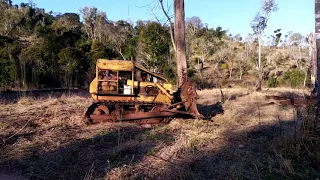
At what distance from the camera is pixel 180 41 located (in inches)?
458

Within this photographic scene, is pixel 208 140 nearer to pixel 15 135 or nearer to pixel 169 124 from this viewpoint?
pixel 169 124

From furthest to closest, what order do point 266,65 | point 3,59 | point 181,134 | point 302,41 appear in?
1. point 302,41
2. point 266,65
3. point 3,59
4. point 181,134

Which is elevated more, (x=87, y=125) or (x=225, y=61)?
(x=225, y=61)

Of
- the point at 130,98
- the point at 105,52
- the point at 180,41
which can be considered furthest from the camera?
the point at 105,52

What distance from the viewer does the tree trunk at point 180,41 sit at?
37.8ft

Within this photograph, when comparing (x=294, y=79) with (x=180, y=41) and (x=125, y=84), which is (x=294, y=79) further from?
(x=125, y=84)

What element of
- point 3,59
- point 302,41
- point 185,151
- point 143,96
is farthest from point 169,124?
point 302,41

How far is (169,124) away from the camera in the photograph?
8.34 meters

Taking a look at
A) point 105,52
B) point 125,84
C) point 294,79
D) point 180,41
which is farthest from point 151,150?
point 294,79

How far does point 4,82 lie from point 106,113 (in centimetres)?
1297

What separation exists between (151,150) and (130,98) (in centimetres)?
322

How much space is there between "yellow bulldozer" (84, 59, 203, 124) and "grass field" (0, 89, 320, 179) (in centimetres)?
44

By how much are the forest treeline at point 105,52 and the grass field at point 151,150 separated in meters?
12.1

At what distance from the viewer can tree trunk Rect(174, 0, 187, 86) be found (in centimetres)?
1153
